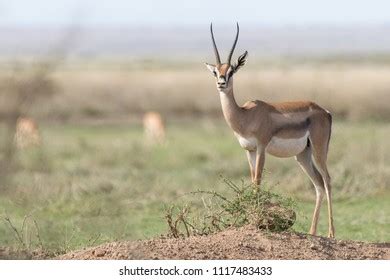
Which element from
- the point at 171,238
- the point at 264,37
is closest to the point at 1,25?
the point at 171,238

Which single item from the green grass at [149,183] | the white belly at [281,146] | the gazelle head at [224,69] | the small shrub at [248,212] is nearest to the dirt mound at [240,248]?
the small shrub at [248,212]

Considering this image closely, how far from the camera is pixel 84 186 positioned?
18.9 metres

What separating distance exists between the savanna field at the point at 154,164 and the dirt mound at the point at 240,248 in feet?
0.96

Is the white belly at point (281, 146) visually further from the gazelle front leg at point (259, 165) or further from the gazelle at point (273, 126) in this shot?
the gazelle front leg at point (259, 165)

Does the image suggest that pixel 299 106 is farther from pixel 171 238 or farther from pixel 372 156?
pixel 372 156

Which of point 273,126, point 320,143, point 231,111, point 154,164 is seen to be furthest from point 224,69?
point 154,164

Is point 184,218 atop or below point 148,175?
atop

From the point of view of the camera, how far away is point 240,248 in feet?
28.2

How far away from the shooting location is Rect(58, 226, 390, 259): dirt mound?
27.7 feet

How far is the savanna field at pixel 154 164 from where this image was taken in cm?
1111

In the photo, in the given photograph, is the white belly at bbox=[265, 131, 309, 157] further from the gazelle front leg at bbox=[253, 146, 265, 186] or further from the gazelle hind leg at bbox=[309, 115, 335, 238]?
the gazelle hind leg at bbox=[309, 115, 335, 238]

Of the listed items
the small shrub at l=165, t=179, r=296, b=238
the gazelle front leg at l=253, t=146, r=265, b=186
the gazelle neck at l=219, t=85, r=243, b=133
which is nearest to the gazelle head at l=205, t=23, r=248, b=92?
the gazelle neck at l=219, t=85, r=243, b=133

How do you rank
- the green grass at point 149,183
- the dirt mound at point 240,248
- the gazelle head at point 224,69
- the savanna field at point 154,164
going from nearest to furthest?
the dirt mound at point 240,248, the gazelle head at point 224,69, the savanna field at point 154,164, the green grass at point 149,183
